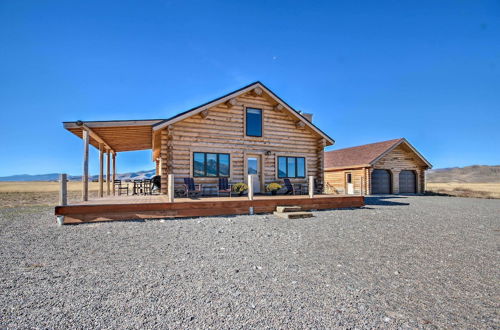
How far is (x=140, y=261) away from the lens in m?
4.20

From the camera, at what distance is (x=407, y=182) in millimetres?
22641

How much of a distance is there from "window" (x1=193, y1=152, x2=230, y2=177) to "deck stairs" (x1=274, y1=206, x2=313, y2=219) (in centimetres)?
396

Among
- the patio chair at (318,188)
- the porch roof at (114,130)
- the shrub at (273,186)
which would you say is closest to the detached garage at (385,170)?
the patio chair at (318,188)

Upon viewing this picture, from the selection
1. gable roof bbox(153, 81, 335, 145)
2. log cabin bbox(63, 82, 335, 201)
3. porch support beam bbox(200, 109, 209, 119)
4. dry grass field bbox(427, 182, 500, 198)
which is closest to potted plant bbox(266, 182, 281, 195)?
log cabin bbox(63, 82, 335, 201)

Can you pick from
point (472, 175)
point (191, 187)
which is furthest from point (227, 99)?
point (472, 175)

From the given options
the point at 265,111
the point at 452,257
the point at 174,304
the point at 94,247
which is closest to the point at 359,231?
the point at 452,257

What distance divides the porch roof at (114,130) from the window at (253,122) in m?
4.26

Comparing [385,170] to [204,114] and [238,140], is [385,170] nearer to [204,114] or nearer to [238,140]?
[238,140]

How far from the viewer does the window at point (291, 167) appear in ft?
43.8

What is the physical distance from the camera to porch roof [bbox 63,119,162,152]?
9350mm

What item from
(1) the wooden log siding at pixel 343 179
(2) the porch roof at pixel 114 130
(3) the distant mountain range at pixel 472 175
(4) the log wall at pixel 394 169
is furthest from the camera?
(3) the distant mountain range at pixel 472 175

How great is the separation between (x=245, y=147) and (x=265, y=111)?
2.29m

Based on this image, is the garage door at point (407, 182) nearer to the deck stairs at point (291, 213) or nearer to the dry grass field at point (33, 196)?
the deck stairs at point (291, 213)

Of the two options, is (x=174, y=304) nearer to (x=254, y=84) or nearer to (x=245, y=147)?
(x=245, y=147)
